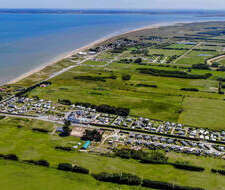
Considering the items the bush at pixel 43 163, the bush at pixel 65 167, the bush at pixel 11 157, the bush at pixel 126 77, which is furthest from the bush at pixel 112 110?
the bush at pixel 126 77

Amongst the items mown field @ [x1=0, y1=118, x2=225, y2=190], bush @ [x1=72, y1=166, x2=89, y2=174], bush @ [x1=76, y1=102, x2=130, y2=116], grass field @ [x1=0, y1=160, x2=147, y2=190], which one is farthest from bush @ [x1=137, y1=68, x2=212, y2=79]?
grass field @ [x1=0, y1=160, x2=147, y2=190]

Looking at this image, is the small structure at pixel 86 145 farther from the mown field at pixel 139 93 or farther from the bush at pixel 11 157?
the mown field at pixel 139 93

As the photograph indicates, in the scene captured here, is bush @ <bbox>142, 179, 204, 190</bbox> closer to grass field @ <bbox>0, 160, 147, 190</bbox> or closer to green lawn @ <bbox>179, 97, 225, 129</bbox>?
grass field @ <bbox>0, 160, 147, 190</bbox>

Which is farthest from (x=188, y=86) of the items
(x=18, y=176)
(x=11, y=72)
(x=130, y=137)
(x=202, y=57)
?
(x=11, y=72)

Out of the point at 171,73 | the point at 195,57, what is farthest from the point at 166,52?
the point at 171,73

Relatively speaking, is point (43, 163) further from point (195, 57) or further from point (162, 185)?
point (195, 57)

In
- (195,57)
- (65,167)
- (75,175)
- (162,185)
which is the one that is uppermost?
(195,57)

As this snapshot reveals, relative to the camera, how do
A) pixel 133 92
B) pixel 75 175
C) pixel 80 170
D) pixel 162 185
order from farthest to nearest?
pixel 133 92 → pixel 80 170 → pixel 75 175 → pixel 162 185
